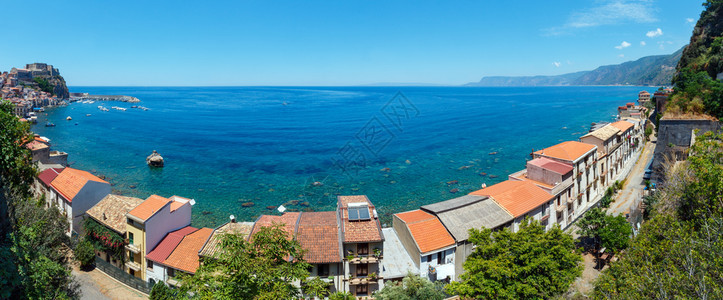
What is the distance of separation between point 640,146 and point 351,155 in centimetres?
5196

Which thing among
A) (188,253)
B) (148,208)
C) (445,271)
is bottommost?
(445,271)

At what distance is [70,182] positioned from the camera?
3656 centimetres

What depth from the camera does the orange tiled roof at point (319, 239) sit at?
2553 cm

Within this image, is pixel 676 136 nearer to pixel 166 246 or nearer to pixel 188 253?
pixel 188 253

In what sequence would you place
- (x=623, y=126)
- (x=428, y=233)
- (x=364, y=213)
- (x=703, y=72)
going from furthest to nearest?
(x=623, y=126) → (x=703, y=72) → (x=428, y=233) → (x=364, y=213)

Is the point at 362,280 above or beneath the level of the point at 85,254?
beneath

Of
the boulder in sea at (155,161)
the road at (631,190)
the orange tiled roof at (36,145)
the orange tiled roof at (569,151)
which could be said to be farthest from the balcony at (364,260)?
the boulder in sea at (155,161)

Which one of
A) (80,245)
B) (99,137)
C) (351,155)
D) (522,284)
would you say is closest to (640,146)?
(351,155)

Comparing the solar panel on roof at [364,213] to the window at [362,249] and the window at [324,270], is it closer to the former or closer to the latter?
the window at [362,249]

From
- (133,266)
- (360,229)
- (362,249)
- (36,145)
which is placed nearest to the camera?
(362,249)

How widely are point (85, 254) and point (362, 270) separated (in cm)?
2216

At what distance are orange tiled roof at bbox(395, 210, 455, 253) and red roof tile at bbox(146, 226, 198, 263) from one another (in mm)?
18693

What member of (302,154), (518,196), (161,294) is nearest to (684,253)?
(518,196)

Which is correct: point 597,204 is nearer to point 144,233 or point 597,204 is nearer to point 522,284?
point 522,284
